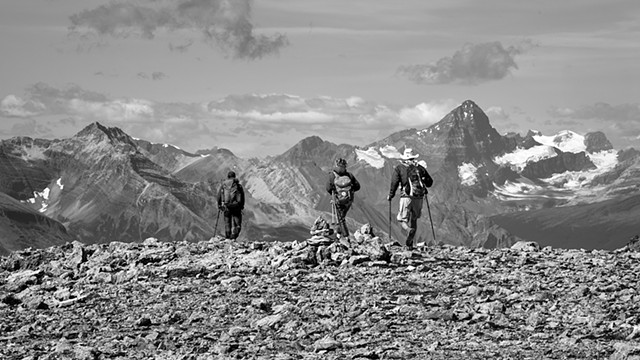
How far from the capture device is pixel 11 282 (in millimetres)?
31953

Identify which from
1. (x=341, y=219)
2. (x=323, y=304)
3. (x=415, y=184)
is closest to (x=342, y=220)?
(x=341, y=219)

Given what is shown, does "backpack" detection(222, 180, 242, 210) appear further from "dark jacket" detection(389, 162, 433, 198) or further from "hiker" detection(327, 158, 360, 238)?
"dark jacket" detection(389, 162, 433, 198)

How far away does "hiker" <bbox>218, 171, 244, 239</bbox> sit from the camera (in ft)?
140

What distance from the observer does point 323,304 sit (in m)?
24.4

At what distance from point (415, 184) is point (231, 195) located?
9.91 metres

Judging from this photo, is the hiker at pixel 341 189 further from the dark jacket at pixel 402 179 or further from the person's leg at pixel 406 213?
the person's leg at pixel 406 213

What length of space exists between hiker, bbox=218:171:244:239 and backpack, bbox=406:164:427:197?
937 centimetres

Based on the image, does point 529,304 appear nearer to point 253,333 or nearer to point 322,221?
point 253,333

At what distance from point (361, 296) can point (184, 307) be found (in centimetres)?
468

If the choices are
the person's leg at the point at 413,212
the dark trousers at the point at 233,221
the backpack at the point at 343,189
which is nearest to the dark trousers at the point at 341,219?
the backpack at the point at 343,189

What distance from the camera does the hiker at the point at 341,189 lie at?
3791 centimetres

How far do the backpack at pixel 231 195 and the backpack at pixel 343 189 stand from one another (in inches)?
248

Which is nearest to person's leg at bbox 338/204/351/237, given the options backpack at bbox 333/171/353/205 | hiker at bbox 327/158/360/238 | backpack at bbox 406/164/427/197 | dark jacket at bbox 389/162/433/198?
hiker at bbox 327/158/360/238

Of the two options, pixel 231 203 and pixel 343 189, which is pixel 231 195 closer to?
pixel 231 203
